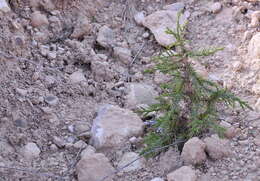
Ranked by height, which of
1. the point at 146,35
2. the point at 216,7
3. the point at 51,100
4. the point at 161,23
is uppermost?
the point at 216,7

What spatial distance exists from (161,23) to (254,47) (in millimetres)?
805

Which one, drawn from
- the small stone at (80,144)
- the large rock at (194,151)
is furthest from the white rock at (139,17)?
the large rock at (194,151)

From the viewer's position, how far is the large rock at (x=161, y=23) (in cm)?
378

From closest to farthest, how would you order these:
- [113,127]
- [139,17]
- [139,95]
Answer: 1. [113,127]
2. [139,95]
3. [139,17]

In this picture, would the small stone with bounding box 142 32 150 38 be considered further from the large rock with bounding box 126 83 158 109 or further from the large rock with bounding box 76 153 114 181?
the large rock with bounding box 76 153 114 181

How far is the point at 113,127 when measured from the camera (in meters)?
3.03

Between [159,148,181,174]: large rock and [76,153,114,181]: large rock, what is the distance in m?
0.28

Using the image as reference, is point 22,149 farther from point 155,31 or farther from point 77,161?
point 155,31

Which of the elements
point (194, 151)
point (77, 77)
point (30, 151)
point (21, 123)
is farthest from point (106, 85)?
point (194, 151)

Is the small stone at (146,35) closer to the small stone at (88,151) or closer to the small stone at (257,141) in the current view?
the small stone at (88,151)

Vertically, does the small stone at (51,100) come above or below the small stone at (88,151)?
above

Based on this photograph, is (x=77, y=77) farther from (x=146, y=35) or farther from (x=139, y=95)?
(x=146, y=35)

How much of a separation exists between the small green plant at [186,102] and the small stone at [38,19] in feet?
4.05

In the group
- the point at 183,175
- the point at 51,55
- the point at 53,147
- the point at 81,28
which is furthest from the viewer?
the point at 81,28
